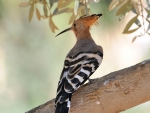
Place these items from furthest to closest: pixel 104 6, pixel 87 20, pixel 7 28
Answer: pixel 7 28 → pixel 104 6 → pixel 87 20

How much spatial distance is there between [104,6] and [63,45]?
53 cm

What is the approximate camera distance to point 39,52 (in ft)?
13.1

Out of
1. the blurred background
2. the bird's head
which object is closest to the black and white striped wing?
the bird's head

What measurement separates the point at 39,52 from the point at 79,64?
216 cm

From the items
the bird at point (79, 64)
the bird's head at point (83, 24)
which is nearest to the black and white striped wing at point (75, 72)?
the bird at point (79, 64)

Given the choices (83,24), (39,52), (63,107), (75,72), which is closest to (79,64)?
(75,72)

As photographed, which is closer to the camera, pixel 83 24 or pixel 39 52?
pixel 83 24

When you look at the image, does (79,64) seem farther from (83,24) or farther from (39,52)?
(39,52)

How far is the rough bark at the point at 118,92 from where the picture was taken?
5.51ft

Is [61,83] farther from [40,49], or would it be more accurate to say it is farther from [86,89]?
[40,49]

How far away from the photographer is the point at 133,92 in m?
1.68

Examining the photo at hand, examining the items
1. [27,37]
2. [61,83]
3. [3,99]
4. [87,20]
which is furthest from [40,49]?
[61,83]

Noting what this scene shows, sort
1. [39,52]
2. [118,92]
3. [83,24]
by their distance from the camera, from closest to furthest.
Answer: [118,92]
[83,24]
[39,52]

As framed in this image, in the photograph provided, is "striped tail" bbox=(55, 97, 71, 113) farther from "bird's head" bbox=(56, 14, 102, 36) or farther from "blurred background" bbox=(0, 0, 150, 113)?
"blurred background" bbox=(0, 0, 150, 113)
